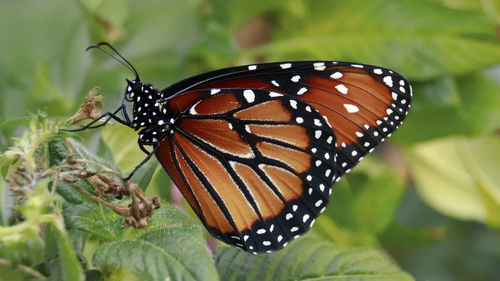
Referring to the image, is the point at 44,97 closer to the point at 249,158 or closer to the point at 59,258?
the point at 249,158

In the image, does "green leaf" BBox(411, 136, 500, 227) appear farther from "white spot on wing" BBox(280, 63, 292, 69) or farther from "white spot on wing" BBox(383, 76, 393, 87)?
"white spot on wing" BBox(280, 63, 292, 69)

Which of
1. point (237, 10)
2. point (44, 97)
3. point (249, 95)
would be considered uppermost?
point (237, 10)

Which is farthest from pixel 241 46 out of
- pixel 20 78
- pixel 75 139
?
pixel 75 139

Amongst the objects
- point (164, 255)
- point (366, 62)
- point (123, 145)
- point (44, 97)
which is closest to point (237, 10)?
point (366, 62)

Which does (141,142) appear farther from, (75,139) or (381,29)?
(381,29)

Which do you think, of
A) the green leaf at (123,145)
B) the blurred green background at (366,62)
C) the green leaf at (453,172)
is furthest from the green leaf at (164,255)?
the green leaf at (453,172)
